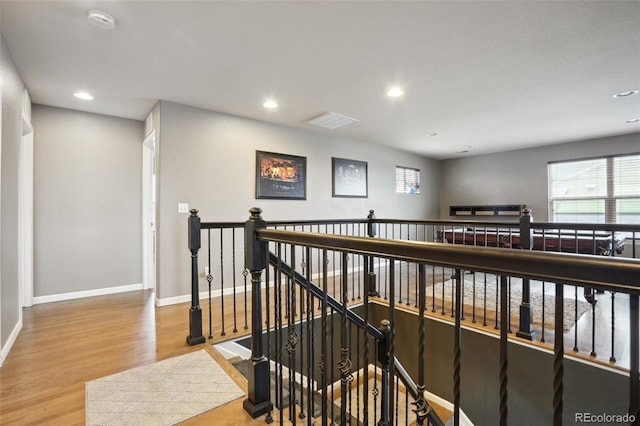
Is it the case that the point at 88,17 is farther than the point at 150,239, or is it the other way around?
the point at 150,239

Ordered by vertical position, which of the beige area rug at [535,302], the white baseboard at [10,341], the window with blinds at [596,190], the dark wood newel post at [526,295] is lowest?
the beige area rug at [535,302]

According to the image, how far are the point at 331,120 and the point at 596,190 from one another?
5319 millimetres

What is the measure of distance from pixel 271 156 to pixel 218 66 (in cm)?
183

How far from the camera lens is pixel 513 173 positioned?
21.7 ft

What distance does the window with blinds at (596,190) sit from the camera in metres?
5.29

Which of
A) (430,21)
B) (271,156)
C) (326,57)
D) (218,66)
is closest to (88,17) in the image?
(218,66)

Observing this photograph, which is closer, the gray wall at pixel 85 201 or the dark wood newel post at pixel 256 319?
the dark wood newel post at pixel 256 319

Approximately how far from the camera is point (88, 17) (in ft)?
6.63

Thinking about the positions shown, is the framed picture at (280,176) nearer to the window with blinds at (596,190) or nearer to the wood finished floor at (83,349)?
the wood finished floor at (83,349)

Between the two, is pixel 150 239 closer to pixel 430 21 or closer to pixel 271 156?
pixel 271 156

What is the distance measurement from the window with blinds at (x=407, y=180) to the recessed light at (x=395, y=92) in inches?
129

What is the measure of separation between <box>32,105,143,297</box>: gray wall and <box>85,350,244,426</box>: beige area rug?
253 centimetres

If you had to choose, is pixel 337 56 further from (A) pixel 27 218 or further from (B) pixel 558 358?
(A) pixel 27 218

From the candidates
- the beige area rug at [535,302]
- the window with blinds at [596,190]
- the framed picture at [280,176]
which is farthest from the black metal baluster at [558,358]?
the window with blinds at [596,190]
